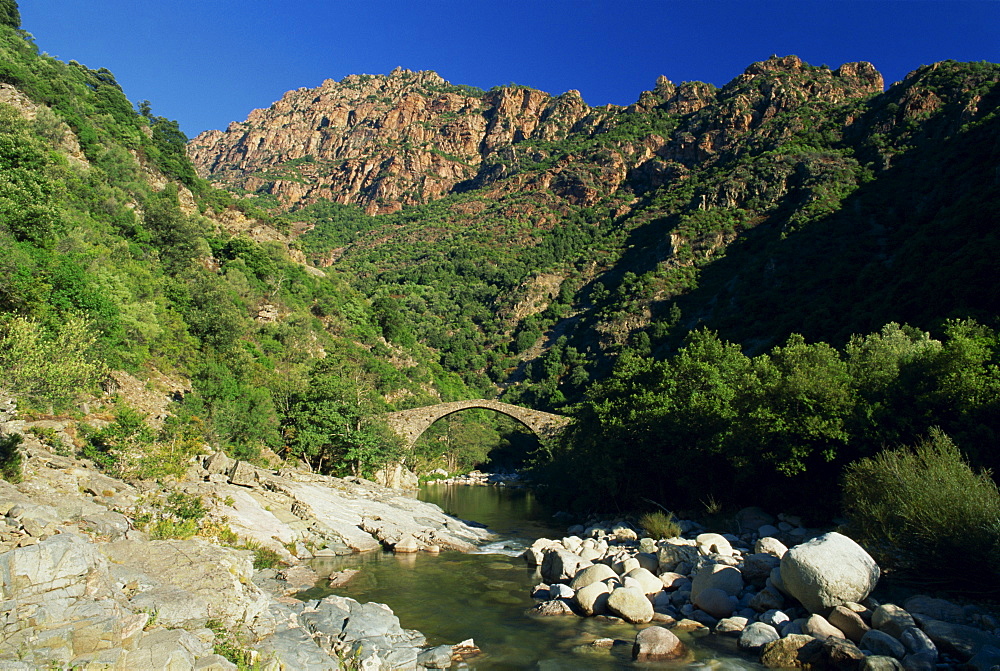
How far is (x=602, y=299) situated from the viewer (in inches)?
3846

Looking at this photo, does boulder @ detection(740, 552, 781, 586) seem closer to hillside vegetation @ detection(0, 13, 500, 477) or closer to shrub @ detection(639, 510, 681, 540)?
shrub @ detection(639, 510, 681, 540)

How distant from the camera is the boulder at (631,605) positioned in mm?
11695

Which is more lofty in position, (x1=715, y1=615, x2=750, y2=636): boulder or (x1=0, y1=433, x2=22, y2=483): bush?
(x1=0, y1=433, x2=22, y2=483): bush

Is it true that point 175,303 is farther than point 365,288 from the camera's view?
No

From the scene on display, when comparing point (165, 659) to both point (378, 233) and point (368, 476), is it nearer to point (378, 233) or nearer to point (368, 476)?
point (368, 476)

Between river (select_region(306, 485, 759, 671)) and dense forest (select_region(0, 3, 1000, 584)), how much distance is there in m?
7.07

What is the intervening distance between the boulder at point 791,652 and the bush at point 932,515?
3621mm

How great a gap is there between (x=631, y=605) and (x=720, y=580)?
7.59ft

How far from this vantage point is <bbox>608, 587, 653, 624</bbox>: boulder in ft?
38.4

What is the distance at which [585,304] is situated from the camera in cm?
10538

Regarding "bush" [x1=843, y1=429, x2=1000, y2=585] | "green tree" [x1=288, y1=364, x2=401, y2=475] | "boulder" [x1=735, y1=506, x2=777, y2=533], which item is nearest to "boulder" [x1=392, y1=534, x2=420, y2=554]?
"boulder" [x1=735, y1=506, x2=777, y2=533]

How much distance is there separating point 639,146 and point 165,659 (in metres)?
156

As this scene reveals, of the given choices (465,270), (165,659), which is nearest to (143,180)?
(165,659)

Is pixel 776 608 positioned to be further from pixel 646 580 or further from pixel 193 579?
pixel 193 579
